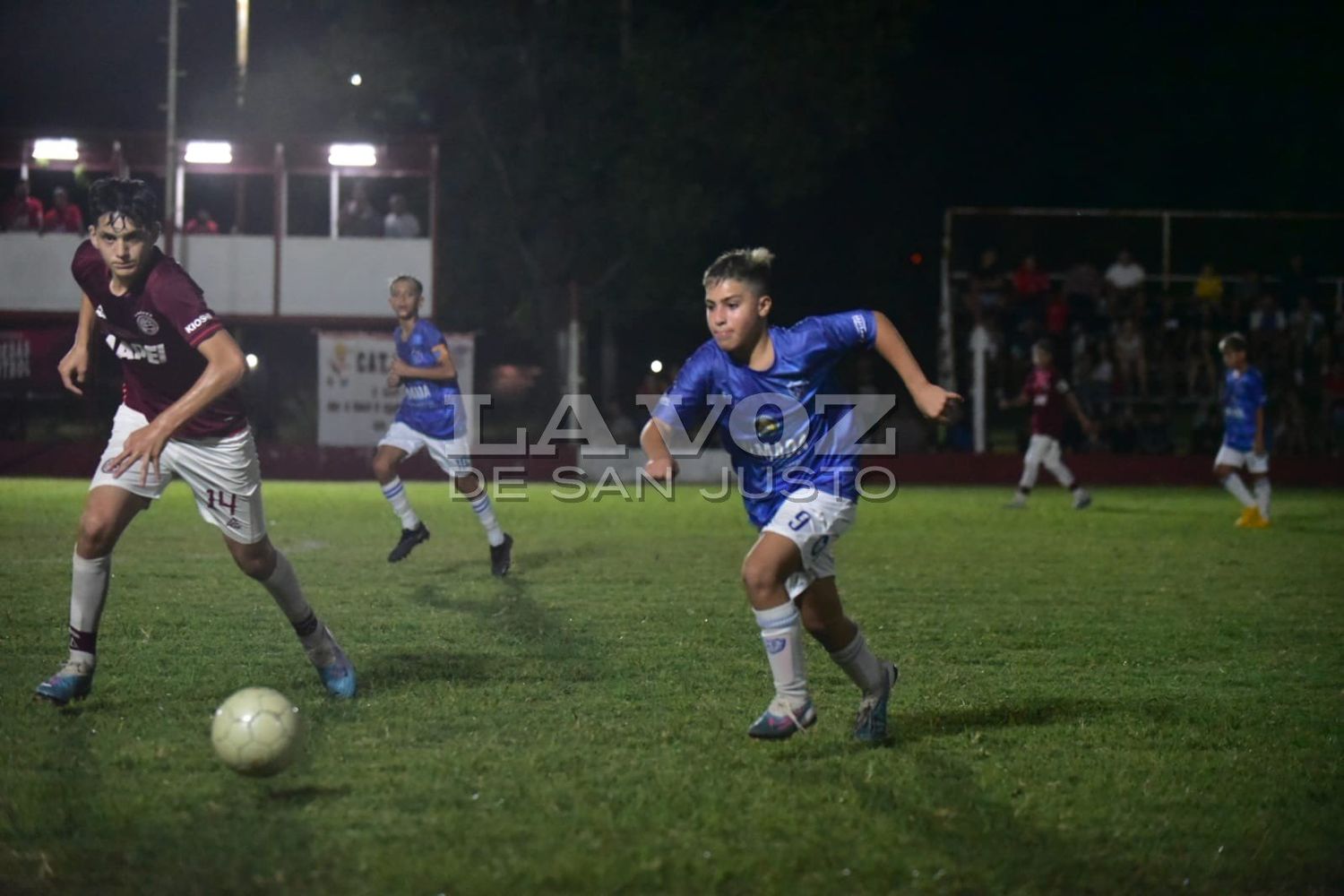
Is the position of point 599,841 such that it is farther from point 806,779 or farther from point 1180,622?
point 1180,622

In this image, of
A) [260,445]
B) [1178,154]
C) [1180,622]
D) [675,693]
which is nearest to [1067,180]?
[1178,154]

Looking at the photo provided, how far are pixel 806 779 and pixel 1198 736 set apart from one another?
5.98 ft

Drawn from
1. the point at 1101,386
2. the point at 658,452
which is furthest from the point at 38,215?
the point at 658,452

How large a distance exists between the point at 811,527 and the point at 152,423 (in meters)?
2.54

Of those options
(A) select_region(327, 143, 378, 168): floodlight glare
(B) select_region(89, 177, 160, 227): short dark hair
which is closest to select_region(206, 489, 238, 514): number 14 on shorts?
(B) select_region(89, 177, 160, 227): short dark hair

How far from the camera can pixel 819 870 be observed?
4.21m

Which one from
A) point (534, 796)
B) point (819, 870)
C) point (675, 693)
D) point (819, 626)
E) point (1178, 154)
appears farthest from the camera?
point (1178, 154)

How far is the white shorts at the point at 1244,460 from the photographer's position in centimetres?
1597

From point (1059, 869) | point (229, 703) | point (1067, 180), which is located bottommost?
point (1059, 869)

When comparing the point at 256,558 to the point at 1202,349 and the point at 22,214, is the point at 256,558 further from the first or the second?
the point at 1202,349

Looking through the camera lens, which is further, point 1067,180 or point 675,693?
point 1067,180

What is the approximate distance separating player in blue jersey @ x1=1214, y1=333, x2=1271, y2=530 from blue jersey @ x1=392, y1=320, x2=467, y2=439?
8581mm

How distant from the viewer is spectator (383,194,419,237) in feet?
87.3

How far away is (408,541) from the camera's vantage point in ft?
37.5
